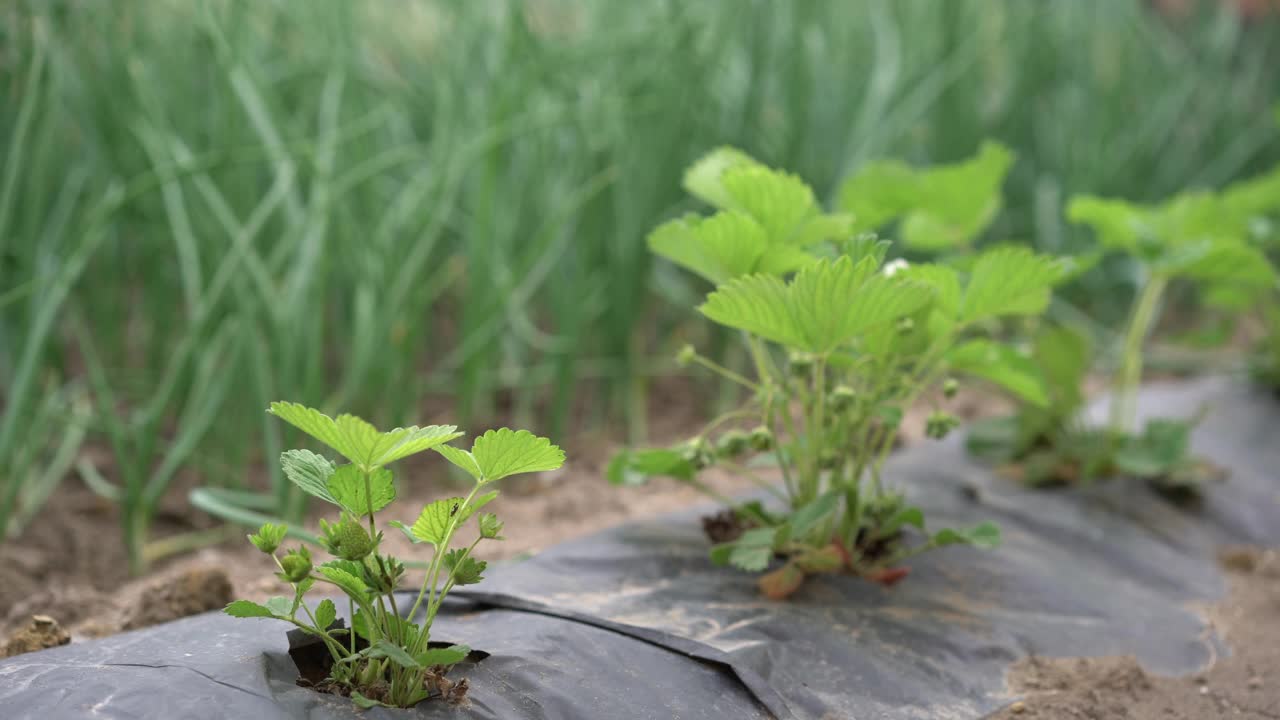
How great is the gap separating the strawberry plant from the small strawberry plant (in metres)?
0.27

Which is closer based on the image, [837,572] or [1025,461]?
[837,572]

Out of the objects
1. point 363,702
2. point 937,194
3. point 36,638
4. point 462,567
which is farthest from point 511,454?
point 937,194

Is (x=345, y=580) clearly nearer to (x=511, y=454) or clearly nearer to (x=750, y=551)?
(x=511, y=454)

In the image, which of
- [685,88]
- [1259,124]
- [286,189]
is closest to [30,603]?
[286,189]

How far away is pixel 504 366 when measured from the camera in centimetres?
219

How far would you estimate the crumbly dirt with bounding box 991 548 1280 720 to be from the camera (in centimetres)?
101

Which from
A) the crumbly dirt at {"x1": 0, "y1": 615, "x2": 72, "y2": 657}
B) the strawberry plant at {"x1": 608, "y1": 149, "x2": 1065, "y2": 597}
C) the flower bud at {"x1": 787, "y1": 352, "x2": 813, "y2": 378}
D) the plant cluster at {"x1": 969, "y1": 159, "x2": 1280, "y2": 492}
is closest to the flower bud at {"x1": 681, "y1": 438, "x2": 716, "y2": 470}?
the strawberry plant at {"x1": 608, "y1": 149, "x2": 1065, "y2": 597}

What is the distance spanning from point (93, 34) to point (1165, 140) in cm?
261

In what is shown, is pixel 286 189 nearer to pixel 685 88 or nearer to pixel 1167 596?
pixel 685 88

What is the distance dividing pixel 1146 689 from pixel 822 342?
474mm

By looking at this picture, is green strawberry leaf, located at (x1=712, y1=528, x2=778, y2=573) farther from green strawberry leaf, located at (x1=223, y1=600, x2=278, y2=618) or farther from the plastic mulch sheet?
green strawberry leaf, located at (x1=223, y1=600, x2=278, y2=618)

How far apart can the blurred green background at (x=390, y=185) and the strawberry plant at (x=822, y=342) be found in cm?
55

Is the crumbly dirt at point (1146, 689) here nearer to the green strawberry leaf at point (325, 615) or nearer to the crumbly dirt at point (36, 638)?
the green strawberry leaf at point (325, 615)

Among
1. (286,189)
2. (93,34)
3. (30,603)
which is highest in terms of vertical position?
(93,34)
